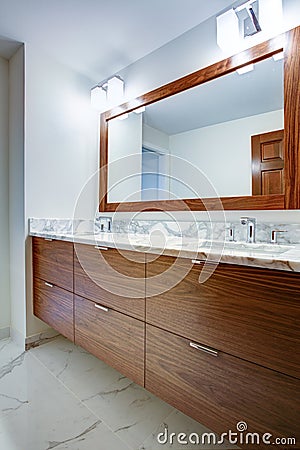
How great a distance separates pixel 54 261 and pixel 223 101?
1410 mm

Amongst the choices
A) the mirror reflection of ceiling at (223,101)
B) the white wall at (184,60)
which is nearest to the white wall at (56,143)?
the white wall at (184,60)

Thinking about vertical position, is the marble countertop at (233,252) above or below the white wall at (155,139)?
below

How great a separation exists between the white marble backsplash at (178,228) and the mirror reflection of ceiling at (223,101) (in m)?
0.60

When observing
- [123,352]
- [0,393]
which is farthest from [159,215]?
[0,393]

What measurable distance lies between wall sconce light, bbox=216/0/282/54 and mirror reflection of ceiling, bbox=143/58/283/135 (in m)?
0.13

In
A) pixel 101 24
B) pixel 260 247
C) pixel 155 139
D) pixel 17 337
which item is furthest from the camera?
pixel 17 337

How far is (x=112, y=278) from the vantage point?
137 centimetres

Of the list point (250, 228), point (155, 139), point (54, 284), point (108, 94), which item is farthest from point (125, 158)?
point (250, 228)

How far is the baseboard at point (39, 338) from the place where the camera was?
6.64 ft

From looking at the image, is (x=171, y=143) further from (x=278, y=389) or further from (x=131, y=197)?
(x=278, y=389)

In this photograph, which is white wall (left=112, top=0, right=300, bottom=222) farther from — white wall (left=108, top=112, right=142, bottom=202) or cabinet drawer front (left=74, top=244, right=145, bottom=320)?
cabinet drawer front (left=74, top=244, right=145, bottom=320)

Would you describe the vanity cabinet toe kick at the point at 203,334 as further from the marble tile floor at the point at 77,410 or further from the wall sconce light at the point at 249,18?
the wall sconce light at the point at 249,18

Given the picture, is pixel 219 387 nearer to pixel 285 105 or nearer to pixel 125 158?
pixel 285 105

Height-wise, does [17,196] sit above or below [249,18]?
below
